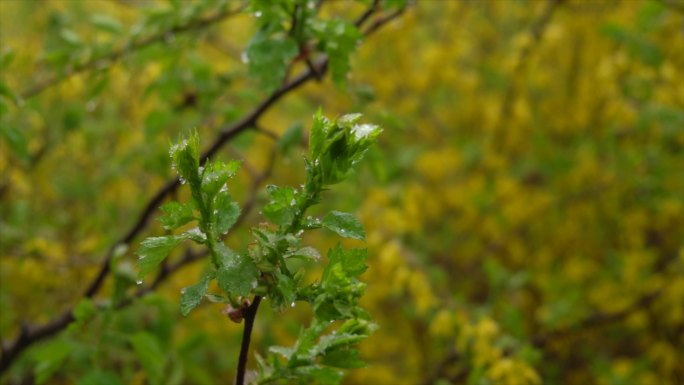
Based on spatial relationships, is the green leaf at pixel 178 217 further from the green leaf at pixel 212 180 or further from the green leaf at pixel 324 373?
the green leaf at pixel 324 373

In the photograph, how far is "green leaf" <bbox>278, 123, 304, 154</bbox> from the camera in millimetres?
1511

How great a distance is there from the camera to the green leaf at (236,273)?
71 centimetres

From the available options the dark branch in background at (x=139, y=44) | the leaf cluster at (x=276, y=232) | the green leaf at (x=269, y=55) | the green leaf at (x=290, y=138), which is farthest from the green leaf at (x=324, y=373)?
the dark branch in background at (x=139, y=44)

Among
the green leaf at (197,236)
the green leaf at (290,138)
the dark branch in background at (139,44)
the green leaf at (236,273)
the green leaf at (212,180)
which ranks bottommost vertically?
the green leaf at (236,273)

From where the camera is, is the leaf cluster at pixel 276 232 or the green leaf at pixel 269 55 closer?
the leaf cluster at pixel 276 232

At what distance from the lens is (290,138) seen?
1516 millimetres

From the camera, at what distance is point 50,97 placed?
9.06ft

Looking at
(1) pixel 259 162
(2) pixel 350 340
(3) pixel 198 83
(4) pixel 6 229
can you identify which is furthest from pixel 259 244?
(1) pixel 259 162

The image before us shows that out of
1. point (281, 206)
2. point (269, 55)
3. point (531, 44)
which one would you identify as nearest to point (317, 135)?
point (281, 206)

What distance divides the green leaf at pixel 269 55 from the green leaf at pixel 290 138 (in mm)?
337

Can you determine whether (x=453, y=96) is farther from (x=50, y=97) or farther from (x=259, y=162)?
(x=50, y=97)

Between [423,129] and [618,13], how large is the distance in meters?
1.05

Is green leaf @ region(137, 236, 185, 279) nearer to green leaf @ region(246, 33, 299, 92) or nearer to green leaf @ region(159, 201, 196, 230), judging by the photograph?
green leaf @ region(159, 201, 196, 230)

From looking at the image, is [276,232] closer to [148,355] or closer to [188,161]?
[188,161]
